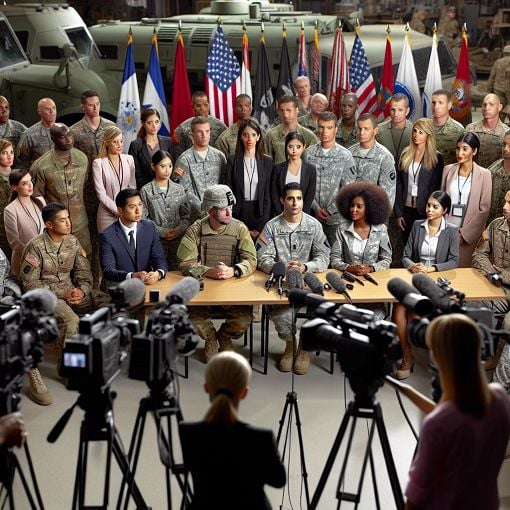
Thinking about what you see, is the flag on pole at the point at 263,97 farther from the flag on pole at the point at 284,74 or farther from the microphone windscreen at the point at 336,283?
the microphone windscreen at the point at 336,283

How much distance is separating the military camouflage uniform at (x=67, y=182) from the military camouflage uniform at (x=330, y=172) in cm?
192

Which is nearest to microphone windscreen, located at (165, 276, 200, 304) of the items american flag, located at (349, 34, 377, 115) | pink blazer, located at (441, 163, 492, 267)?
pink blazer, located at (441, 163, 492, 267)

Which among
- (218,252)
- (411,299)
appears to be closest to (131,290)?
(411,299)

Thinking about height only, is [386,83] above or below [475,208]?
above

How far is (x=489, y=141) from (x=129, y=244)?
11.3 ft

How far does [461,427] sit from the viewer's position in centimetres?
286

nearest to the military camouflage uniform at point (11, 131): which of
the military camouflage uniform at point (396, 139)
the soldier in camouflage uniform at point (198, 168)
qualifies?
the soldier in camouflage uniform at point (198, 168)

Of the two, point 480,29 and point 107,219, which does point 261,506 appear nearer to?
point 107,219

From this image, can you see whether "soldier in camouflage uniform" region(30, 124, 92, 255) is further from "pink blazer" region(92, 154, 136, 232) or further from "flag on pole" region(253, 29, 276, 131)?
"flag on pole" region(253, 29, 276, 131)

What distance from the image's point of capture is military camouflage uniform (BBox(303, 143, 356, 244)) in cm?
696

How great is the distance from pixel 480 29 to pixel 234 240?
37.8 feet

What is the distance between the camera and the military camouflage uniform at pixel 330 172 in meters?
6.96

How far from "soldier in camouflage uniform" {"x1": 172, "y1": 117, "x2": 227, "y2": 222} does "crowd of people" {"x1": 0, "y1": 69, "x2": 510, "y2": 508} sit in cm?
1

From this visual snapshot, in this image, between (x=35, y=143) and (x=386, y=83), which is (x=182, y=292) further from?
(x=386, y=83)
